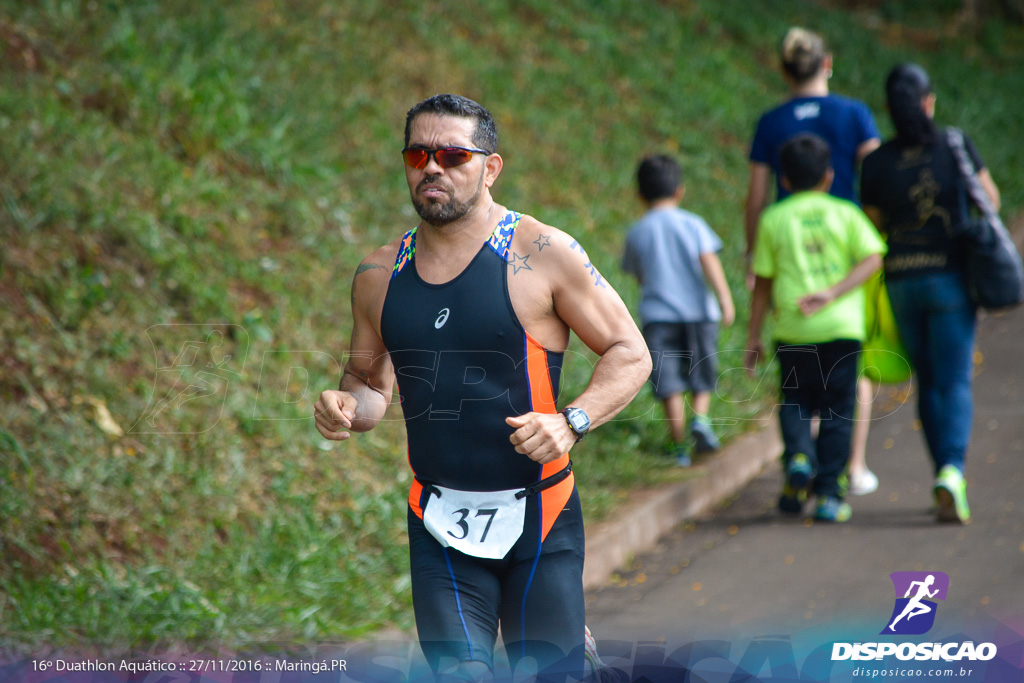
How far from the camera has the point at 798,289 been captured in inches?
226

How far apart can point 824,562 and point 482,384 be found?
3203mm

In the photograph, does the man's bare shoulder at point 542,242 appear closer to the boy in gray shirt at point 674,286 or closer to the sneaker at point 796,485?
the sneaker at point 796,485

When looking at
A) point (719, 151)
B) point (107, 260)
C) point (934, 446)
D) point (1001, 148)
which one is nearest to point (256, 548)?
point (107, 260)

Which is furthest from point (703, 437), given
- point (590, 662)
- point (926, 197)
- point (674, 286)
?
point (590, 662)

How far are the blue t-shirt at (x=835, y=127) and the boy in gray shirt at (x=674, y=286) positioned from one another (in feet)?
2.07

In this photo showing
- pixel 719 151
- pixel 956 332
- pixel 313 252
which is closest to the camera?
pixel 956 332

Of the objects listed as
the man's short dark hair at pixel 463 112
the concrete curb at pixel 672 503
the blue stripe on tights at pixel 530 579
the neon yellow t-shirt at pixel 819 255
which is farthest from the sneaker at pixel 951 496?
the man's short dark hair at pixel 463 112

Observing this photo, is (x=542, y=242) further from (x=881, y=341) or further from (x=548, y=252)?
(x=881, y=341)

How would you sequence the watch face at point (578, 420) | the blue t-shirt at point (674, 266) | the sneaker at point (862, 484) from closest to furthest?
1. the watch face at point (578, 420)
2. the sneaker at point (862, 484)
3. the blue t-shirt at point (674, 266)

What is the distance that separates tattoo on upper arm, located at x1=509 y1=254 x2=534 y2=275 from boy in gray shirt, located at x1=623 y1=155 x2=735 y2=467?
11.8ft

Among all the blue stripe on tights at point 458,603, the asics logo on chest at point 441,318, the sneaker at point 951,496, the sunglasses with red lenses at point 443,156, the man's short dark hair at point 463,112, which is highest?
the man's short dark hair at point 463,112

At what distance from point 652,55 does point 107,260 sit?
10.00 metres

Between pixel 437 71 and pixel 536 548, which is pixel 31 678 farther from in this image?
pixel 437 71

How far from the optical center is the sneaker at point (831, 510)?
6.04m
